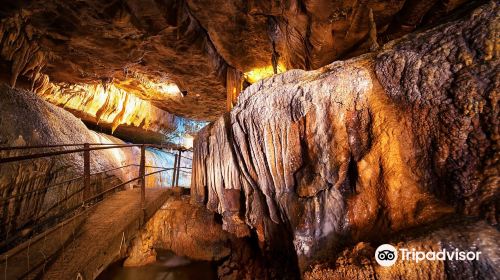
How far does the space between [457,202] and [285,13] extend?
3811 mm

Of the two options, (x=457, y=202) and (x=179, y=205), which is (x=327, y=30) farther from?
(x=179, y=205)

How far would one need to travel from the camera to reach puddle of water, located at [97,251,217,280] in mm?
6094

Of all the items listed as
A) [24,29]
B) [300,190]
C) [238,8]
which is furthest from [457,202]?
[24,29]

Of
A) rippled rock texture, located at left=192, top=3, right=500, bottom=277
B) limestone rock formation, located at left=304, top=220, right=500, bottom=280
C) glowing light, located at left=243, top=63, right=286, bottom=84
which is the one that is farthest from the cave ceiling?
limestone rock formation, located at left=304, top=220, right=500, bottom=280

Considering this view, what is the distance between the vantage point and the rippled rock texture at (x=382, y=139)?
2.00 metres

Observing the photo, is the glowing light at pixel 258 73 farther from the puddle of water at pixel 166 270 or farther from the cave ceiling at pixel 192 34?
the puddle of water at pixel 166 270

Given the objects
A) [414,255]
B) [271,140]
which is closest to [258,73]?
[271,140]

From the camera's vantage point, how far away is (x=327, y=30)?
174 inches

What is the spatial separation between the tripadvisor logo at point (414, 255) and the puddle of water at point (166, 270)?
507cm

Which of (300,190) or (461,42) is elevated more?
(461,42)

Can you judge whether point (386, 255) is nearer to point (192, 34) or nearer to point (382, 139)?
point (382, 139)

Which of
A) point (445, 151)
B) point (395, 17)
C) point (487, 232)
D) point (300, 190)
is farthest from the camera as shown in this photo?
point (395, 17)

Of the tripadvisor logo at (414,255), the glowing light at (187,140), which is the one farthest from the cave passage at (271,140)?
the glowing light at (187,140)

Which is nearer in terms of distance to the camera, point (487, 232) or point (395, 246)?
point (487, 232)
